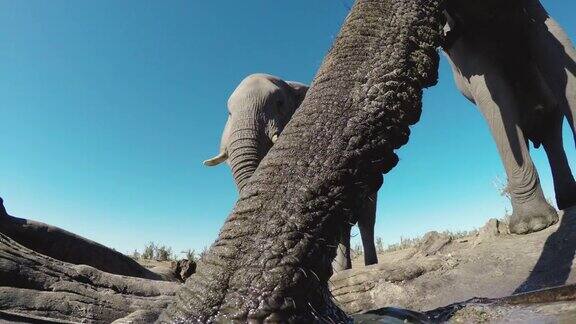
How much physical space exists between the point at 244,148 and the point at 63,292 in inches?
134

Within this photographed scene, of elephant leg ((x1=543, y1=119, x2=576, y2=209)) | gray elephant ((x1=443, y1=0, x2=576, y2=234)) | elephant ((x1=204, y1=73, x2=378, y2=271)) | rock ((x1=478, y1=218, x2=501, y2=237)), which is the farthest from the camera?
elephant ((x1=204, y1=73, x2=378, y2=271))

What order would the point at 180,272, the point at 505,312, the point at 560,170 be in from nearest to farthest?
1. the point at 505,312
2. the point at 180,272
3. the point at 560,170

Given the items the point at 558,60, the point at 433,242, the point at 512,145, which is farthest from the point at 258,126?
the point at 558,60

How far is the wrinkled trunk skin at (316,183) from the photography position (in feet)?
4.58

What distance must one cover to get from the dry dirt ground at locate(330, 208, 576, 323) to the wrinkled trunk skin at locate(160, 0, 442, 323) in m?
2.05

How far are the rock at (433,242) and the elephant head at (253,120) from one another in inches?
78.7

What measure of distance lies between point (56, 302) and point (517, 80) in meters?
4.56

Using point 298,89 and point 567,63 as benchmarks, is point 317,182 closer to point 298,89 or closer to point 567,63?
point 567,63

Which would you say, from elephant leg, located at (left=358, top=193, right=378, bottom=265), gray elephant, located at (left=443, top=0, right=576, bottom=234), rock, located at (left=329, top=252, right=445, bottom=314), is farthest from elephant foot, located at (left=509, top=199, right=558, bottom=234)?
elephant leg, located at (left=358, top=193, right=378, bottom=265)

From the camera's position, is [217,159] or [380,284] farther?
[217,159]

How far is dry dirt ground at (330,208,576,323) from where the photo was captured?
3.77 metres

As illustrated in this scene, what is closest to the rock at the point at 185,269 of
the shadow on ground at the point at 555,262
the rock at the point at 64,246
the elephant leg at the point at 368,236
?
the rock at the point at 64,246

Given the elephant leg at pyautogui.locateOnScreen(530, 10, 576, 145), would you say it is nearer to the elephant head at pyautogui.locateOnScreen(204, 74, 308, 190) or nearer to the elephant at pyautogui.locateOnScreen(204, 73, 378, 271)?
the elephant at pyautogui.locateOnScreen(204, 73, 378, 271)

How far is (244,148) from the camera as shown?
19.4ft
